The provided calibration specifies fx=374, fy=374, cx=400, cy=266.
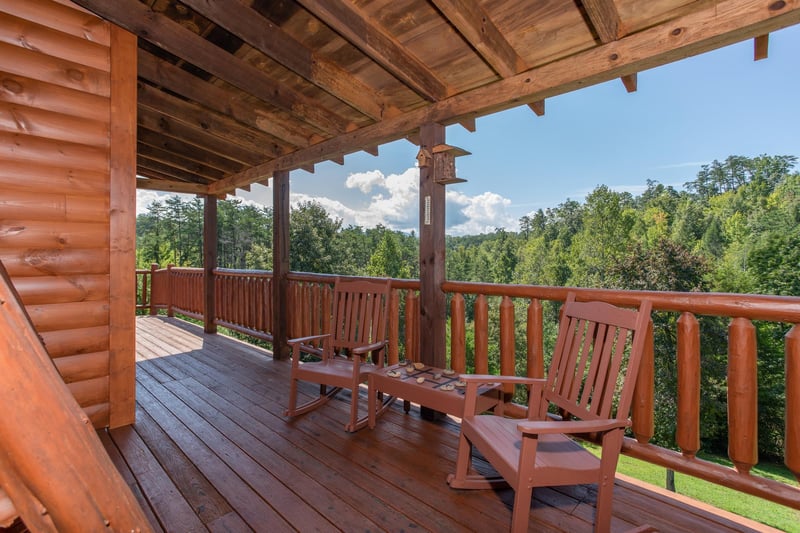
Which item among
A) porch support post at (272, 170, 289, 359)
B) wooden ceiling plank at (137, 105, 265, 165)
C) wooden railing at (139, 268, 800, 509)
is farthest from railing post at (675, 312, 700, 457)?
wooden ceiling plank at (137, 105, 265, 165)

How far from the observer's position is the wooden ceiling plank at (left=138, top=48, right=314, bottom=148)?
9.95 ft

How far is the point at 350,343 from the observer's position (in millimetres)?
3254

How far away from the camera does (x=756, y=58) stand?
78.3 inches

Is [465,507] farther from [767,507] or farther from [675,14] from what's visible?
[767,507]

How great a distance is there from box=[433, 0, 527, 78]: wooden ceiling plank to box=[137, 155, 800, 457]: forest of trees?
1527 centimetres

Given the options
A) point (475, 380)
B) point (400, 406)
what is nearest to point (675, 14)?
point (475, 380)

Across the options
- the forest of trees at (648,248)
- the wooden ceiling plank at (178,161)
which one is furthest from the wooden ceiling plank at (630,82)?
the forest of trees at (648,248)

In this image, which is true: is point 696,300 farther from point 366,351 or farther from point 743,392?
point 366,351


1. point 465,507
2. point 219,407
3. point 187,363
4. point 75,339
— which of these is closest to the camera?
point 465,507

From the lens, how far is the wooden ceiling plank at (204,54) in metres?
2.38

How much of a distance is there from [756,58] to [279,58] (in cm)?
283

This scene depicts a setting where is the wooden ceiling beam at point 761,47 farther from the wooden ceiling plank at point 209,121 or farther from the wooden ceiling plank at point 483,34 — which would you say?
the wooden ceiling plank at point 209,121

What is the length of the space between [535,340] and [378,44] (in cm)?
222

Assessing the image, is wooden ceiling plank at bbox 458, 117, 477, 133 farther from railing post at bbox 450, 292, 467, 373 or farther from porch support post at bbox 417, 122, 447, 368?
railing post at bbox 450, 292, 467, 373
